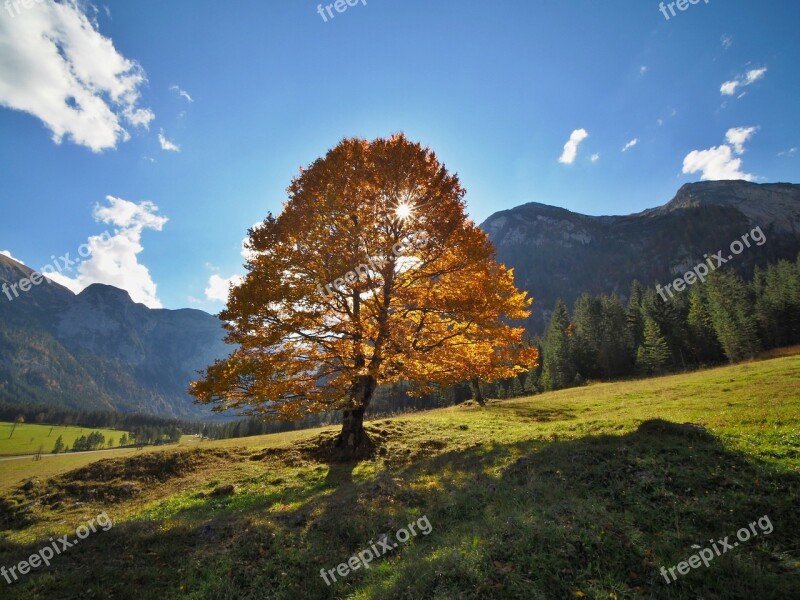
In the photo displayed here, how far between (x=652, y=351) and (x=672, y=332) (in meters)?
13.8

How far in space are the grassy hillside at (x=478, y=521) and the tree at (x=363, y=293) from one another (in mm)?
3634

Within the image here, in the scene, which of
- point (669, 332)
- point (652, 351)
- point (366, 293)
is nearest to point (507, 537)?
point (366, 293)

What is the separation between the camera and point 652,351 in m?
68.9

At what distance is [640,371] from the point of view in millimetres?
76625

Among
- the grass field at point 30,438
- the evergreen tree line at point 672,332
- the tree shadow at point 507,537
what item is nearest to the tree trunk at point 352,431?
the tree shadow at point 507,537

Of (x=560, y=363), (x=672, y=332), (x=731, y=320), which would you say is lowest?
(x=560, y=363)

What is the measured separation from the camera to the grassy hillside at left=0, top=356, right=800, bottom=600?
21.0 ft

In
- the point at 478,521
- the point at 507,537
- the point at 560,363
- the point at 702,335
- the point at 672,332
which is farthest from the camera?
the point at 560,363

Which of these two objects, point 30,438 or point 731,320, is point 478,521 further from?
point 30,438

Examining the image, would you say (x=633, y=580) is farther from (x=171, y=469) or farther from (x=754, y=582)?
(x=171, y=469)

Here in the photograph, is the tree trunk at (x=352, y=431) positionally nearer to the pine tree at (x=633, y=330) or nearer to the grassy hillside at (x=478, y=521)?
the grassy hillside at (x=478, y=521)

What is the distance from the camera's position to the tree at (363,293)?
14602 millimetres

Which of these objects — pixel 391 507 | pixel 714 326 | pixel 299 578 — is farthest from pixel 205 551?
pixel 714 326

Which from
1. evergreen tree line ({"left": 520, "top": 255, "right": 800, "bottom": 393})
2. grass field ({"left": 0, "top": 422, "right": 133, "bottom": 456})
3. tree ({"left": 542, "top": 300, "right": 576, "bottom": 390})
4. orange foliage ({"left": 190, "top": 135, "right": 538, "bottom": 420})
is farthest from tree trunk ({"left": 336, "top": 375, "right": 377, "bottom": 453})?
grass field ({"left": 0, "top": 422, "right": 133, "bottom": 456})
